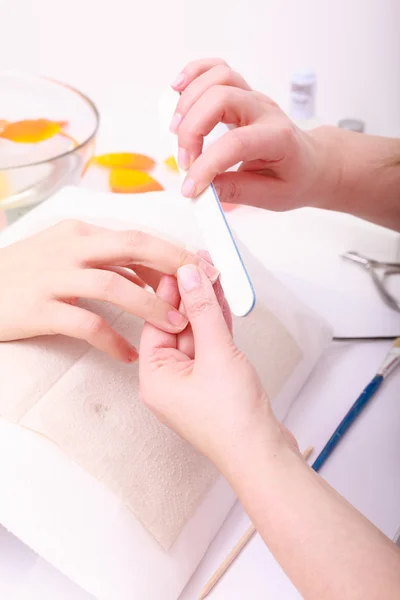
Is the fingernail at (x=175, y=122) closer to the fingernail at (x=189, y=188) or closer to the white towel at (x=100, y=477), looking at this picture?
the fingernail at (x=189, y=188)

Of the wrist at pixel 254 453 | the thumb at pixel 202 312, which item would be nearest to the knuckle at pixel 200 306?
the thumb at pixel 202 312

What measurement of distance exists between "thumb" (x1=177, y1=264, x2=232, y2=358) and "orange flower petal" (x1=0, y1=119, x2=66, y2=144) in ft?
2.02

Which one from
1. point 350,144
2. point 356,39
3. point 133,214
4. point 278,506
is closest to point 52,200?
point 133,214

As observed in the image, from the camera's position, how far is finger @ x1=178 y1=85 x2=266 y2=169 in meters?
0.69

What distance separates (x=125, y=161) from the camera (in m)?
1.18

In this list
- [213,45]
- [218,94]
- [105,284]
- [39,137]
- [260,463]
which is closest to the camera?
[260,463]

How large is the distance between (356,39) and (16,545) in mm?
956

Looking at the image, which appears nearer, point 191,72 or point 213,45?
point 191,72

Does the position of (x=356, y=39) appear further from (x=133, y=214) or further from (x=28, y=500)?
(x=28, y=500)

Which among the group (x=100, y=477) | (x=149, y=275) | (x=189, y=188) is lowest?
(x=100, y=477)

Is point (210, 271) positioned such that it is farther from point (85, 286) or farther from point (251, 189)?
point (251, 189)

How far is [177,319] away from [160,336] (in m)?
0.02

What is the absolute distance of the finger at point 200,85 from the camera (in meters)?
0.72

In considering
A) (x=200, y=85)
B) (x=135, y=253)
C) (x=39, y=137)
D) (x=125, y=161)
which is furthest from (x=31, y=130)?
(x=135, y=253)
